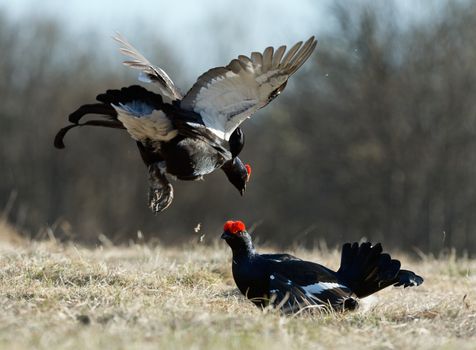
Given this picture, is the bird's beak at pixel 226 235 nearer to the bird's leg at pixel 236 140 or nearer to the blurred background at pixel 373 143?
the bird's leg at pixel 236 140

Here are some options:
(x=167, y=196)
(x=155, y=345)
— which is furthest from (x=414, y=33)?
(x=155, y=345)

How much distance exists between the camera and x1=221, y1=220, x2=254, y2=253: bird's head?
5.83m

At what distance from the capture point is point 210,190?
108 ft

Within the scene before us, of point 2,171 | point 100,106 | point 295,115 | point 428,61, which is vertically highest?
point 428,61

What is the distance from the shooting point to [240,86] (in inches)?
266

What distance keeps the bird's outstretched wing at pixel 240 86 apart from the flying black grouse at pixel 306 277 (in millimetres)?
1321

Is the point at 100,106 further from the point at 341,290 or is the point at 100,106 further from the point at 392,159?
the point at 392,159

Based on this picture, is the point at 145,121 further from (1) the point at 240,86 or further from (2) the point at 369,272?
(2) the point at 369,272

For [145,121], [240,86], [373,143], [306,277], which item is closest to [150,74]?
[145,121]

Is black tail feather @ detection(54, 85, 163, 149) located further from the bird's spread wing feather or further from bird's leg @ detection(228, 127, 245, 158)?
bird's leg @ detection(228, 127, 245, 158)

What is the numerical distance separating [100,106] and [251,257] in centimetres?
182

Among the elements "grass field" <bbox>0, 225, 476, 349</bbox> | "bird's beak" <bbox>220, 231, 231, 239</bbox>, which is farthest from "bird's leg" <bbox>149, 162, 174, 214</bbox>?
"bird's beak" <bbox>220, 231, 231, 239</bbox>

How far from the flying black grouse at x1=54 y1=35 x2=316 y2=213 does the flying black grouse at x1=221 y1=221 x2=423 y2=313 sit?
1.10 m

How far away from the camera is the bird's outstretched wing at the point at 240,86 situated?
6465 mm
